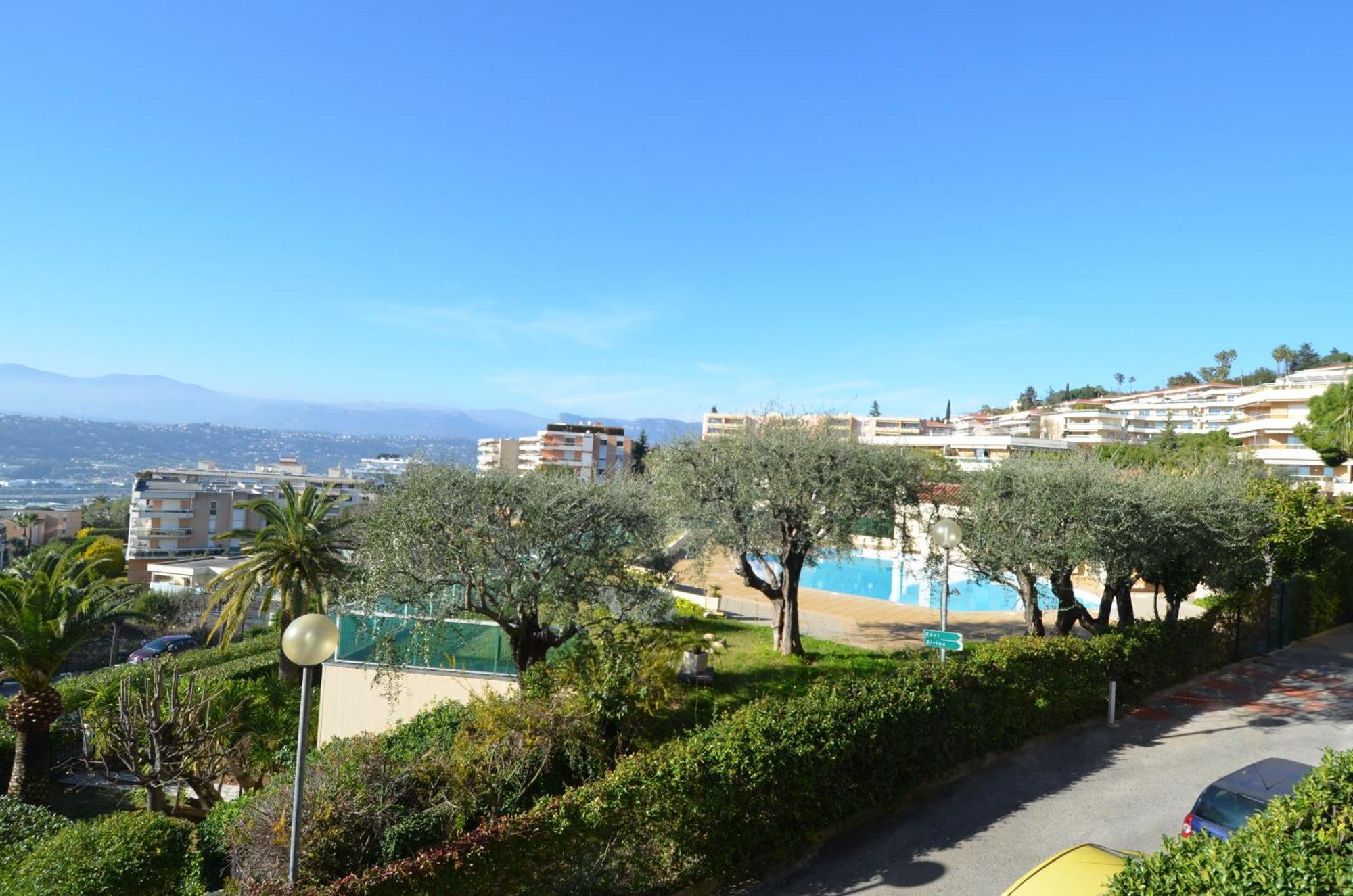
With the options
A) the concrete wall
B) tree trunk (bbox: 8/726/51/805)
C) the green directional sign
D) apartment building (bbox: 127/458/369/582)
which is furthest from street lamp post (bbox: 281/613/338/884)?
apartment building (bbox: 127/458/369/582)

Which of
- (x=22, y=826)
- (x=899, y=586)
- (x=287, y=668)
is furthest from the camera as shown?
(x=899, y=586)

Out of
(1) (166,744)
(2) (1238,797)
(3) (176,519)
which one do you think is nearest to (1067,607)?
(2) (1238,797)

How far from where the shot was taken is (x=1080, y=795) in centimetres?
981

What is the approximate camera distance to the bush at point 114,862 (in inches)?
285

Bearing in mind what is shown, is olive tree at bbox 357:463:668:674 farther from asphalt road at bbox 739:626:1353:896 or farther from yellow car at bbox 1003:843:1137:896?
yellow car at bbox 1003:843:1137:896

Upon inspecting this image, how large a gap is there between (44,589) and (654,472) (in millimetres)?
12303

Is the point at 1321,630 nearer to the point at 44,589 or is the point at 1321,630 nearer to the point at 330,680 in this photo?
the point at 330,680

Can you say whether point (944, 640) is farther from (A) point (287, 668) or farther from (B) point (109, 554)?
(B) point (109, 554)

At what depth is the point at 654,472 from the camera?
16109mm

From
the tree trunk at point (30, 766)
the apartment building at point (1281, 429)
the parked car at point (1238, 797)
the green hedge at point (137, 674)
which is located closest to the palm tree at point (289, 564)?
the green hedge at point (137, 674)

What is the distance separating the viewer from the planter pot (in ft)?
45.1

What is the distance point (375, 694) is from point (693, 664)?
653 centimetres

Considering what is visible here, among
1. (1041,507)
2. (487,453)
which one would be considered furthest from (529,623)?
(487,453)

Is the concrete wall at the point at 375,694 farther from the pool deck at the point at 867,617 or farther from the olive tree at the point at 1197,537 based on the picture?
the olive tree at the point at 1197,537
